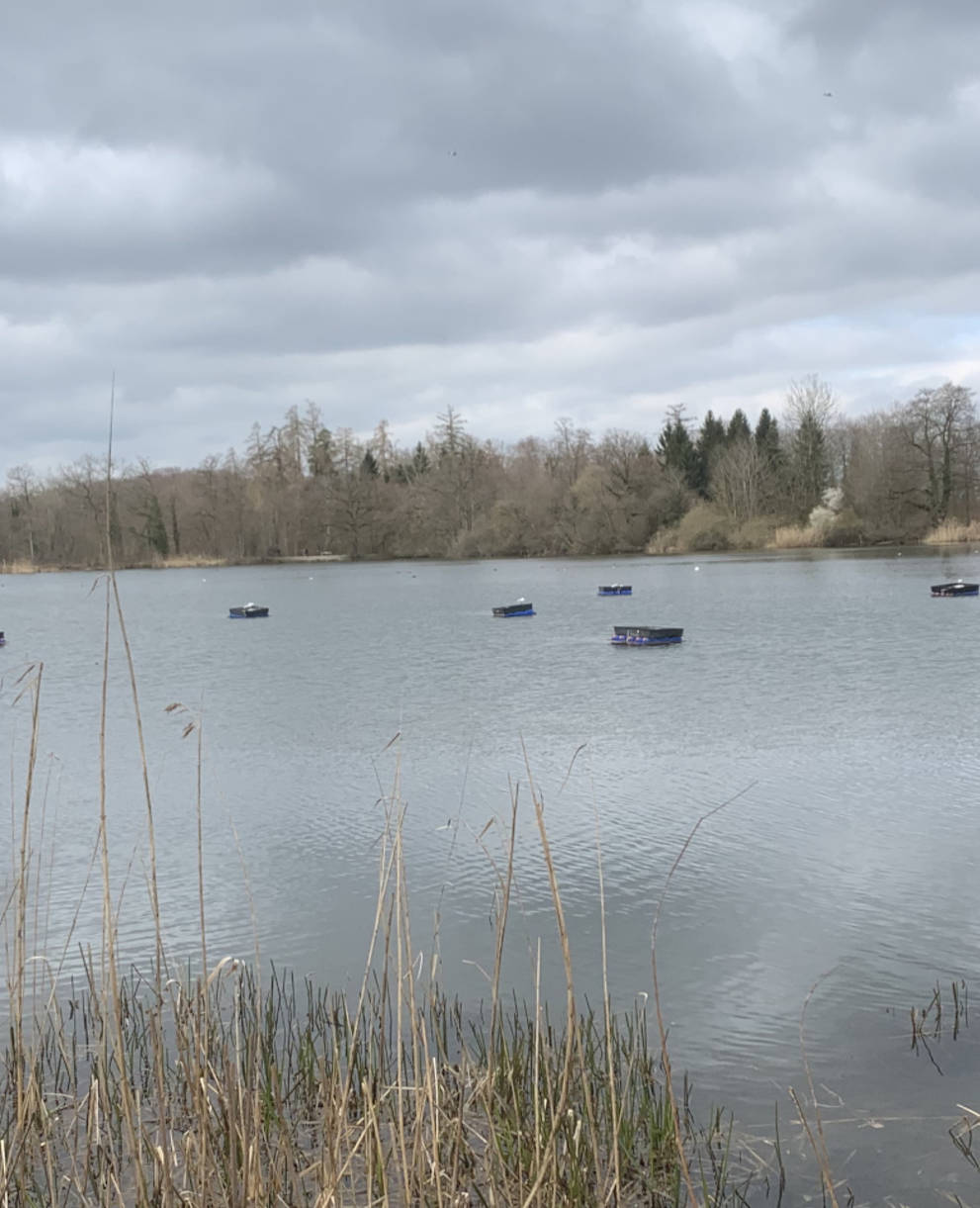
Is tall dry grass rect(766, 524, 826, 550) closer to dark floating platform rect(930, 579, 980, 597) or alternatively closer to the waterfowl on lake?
dark floating platform rect(930, 579, 980, 597)

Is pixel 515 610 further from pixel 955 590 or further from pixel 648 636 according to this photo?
pixel 955 590

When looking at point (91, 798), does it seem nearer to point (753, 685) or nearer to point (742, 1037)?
point (742, 1037)

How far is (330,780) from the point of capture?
11.9 m

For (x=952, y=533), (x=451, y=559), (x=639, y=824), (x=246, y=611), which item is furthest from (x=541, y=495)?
(x=639, y=824)

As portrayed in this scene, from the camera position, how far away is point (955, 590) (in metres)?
30.9

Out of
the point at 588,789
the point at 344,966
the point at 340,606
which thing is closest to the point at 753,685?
the point at 588,789

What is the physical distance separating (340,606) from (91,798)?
92.8 ft

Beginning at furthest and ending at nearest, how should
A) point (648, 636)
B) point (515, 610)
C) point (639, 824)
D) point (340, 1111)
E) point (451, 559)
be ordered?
point (451, 559) → point (515, 610) → point (648, 636) → point (639, 824) → point (340, 1111)

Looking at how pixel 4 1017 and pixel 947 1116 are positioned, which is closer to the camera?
pixel 947 1116

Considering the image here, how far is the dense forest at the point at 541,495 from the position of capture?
2571 inches

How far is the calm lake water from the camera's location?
552 centimetres

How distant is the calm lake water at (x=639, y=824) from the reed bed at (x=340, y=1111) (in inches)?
22.3

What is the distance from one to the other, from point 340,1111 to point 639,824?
649 cm

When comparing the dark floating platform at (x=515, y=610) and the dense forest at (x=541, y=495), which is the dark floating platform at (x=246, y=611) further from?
the dense forest at (x=541, y=495)
